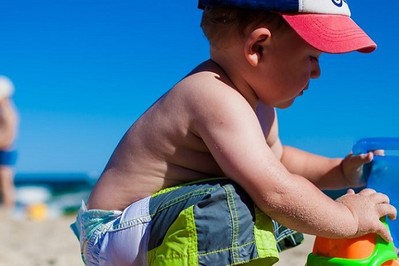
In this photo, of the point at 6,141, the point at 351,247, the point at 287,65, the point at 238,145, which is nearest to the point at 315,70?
the point at 287,65

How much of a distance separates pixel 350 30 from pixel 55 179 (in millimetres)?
17422

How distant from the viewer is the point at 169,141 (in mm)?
1550

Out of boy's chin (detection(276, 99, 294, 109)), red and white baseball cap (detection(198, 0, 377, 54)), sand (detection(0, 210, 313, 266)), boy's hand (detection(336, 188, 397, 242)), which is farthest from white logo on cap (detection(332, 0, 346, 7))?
sand (detection(0, 210, 313, 266))

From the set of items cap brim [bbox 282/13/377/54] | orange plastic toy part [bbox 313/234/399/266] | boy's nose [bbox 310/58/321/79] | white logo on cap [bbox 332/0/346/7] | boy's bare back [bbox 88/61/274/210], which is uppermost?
white logo on cap [bbox 332/0/346/7]

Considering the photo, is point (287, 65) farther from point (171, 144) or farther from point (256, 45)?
point (171, 144)

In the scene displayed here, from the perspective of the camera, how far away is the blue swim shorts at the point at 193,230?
54.8 inches

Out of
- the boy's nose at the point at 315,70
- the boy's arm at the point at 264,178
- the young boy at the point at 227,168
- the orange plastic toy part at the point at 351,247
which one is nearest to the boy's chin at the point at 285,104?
the young boy at the point at 227,168

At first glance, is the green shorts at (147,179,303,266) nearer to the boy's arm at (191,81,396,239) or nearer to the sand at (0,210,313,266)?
the boy's arm at (191,81,396,239)

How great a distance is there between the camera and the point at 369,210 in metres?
1.49

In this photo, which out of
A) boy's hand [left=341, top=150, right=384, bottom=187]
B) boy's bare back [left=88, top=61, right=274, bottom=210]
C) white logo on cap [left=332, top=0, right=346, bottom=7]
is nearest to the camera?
boy's bare back [left=88, top=61, right=274, bottom=210]

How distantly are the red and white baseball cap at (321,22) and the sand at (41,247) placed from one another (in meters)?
1.57

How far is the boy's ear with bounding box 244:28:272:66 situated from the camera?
157 centimetres

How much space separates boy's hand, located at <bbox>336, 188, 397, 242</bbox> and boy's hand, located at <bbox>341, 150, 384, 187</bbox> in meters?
0.28

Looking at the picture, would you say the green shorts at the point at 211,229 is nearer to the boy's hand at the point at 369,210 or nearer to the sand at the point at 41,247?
the boy's hand at the point at 369,210
